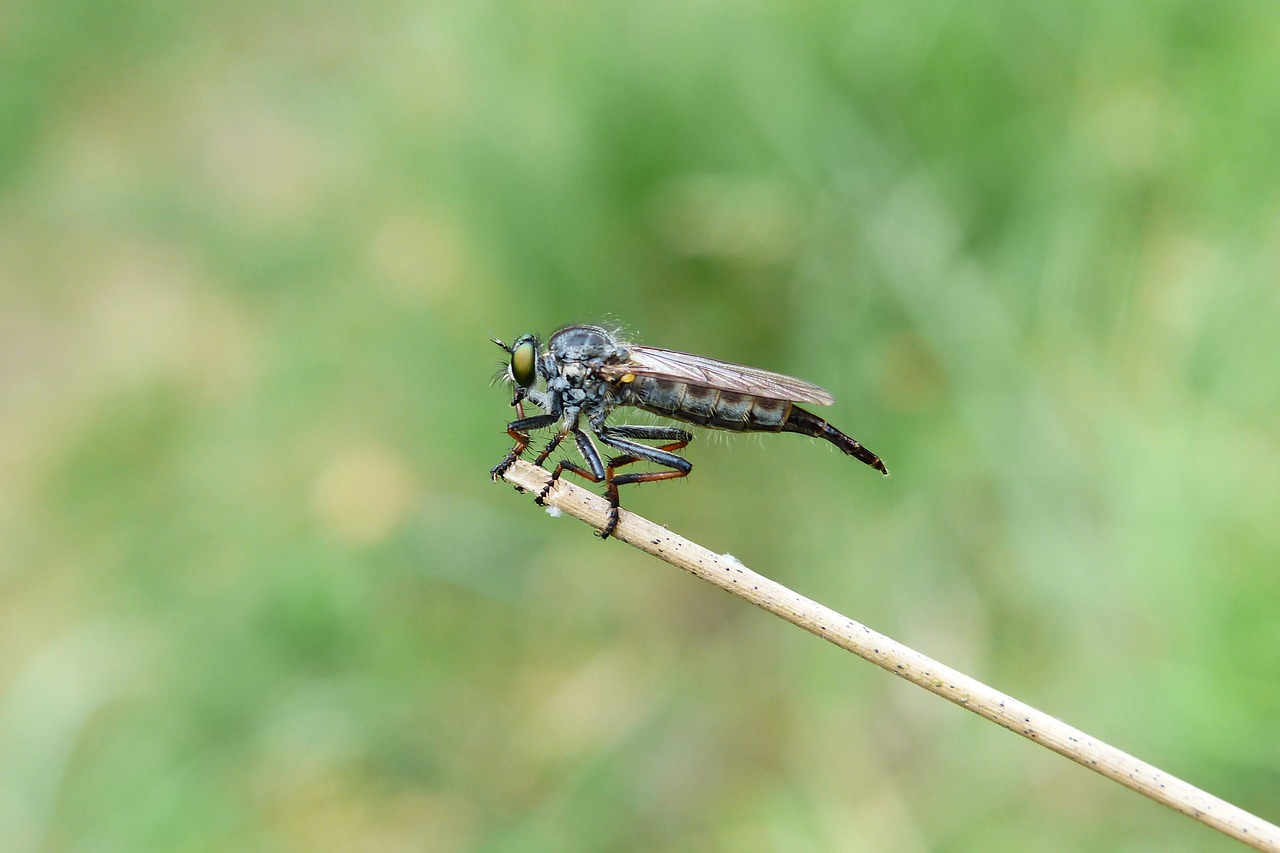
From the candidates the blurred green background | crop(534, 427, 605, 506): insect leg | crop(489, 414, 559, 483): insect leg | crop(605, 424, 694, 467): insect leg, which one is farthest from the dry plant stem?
the blurred green background

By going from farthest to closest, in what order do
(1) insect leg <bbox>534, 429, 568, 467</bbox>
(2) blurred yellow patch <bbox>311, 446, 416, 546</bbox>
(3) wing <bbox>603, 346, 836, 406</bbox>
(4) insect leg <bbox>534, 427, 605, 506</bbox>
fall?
(2) blurred yellow patch <bbox>311, 446, 416, 546</bbox>, (3) wing <bbox>603, 346, 836, 406</bbox>, (1) insect leg <bbox>534, 429, 568, 467</bbox>, (4) insect leg <bbox>534, 427, 605, 506</bbox>

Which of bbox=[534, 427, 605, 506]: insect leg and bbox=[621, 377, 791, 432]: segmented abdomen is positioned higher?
bbox=[621, 377, 791, 432]: segmented abdomen

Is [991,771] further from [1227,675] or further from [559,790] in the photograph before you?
[559,790]

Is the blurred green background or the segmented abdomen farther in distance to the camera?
the blurred green background

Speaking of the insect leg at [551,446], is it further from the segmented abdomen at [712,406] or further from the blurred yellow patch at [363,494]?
the blurred yellow patch at [363,494]

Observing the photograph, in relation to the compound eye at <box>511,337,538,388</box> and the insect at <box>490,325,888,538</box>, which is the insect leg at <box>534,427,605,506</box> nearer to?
the insect at <box>490,325,888,538</box>

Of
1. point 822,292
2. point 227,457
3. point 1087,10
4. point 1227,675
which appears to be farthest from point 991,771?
point 227,457

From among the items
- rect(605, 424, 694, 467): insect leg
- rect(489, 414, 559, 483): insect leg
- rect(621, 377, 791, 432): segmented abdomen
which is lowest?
rect(489, 414, 559, 483): insect leg

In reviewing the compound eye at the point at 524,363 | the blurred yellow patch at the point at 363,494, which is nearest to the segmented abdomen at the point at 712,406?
the compound eye at the point at 524,363
